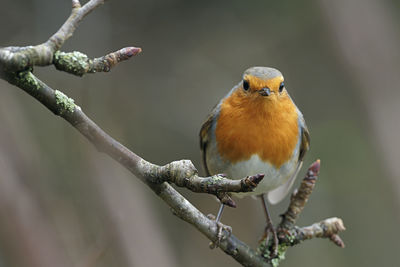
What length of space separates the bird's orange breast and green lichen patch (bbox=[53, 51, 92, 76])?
2.05 meters

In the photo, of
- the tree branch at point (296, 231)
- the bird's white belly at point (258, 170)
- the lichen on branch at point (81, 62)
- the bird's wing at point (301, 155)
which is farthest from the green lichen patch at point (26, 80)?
the bird's wing at point (301, 155)

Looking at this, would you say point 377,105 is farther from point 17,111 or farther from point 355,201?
point 17,111

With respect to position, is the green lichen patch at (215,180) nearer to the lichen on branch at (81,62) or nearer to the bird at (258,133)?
the lichen on branch at (81,62)

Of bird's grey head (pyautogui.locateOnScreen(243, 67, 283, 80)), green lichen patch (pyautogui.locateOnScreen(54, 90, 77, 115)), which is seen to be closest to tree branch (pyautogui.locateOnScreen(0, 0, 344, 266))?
green lichen patch (pyautogui.locateOnScreen(54, 90, 77, 115))

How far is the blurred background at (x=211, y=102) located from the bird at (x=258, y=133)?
124 centimetres

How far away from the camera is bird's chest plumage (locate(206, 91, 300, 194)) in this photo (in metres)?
3.98

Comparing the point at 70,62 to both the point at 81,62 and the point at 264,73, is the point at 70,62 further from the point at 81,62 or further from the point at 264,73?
the point at 264,73

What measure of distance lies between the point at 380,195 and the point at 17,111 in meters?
5.17

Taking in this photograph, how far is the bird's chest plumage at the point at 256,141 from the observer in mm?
3980

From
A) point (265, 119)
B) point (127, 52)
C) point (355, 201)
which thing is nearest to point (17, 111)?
point (265, 119)

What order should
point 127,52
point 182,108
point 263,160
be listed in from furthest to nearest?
point 182,108 < point 263,160 < point 127,52

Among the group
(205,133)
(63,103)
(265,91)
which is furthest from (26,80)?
(205,133)

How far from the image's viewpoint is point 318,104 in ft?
26.5

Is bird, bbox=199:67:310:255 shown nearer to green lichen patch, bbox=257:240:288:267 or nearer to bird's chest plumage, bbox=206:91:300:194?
bird's chest plumage, bbox=206:91:300:194
